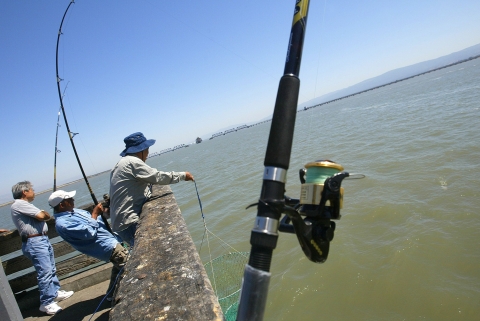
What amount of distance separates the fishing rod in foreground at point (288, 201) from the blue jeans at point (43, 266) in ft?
13.7

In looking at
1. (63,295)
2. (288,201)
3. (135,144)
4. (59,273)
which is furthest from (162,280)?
(59,273)

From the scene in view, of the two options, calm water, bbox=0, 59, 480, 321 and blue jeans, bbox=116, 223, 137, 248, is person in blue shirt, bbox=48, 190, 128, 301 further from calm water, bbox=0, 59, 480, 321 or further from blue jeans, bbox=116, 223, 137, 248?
calm water, bbox=0, 59, 480, 321

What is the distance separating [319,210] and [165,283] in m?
1.05

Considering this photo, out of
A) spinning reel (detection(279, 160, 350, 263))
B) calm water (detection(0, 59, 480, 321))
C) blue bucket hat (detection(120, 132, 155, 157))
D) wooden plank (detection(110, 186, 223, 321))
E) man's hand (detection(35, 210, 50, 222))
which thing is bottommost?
calm water (detection(0, 59, 480, 321))

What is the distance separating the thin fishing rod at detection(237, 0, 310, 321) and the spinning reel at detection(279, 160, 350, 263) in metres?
0.20

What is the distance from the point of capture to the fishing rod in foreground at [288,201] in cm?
100

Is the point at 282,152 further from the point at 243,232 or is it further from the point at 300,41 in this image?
the point at 243,232

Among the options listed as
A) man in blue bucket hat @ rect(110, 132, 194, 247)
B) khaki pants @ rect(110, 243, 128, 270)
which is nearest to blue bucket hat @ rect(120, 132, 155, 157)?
man in blue bucket hat @ rect(110, 132, 194, 247)

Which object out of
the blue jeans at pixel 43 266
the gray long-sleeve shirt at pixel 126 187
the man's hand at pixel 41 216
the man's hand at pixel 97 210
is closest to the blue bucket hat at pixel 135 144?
the gray long-sleeve shirt at pixel 126 187

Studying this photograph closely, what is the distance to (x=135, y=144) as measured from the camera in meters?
4.04

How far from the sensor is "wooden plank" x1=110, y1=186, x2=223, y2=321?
1.40m

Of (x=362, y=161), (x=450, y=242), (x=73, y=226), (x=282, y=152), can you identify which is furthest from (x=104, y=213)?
(x=362, y=161)

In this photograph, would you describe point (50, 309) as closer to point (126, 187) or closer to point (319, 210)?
point (126, 187)

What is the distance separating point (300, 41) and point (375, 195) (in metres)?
6.81
